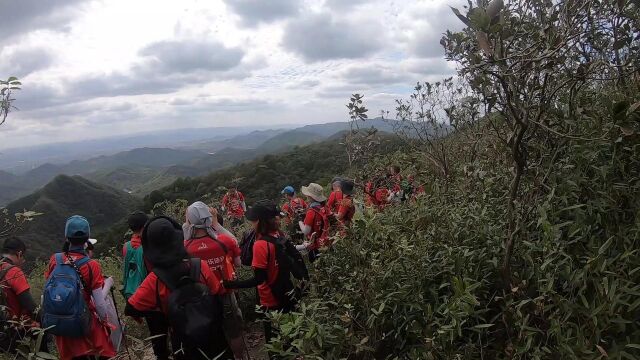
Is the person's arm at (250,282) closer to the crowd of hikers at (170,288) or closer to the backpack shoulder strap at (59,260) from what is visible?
the crowd of hikers at (170,288)

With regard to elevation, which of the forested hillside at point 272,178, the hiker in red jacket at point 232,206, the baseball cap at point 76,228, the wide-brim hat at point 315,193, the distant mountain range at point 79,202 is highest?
the baseball cap at point 76,228

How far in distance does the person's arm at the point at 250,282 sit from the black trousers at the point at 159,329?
0.55m

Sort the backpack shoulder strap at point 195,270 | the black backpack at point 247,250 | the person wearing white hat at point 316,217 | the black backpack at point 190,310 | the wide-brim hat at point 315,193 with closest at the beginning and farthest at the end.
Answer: the black backpack at point 190,310
the backpack shoulder strap at point 195,270
the black backpack at point 247,250
the person wearing white hat at point 316,217
the wide-brim hat at point 315,193

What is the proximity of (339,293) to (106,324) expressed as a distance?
6.70 feet

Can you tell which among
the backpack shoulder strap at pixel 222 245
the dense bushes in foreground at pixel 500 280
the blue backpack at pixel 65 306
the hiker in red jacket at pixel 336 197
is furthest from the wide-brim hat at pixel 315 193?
the blue backpack at pixel 65 306

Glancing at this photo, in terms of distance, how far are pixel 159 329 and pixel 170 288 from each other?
0.71 m

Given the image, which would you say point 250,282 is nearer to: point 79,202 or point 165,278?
point 165,278

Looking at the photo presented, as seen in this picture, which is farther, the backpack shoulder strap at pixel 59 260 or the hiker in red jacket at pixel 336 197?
the hiker in red jacket at pixel 336 197

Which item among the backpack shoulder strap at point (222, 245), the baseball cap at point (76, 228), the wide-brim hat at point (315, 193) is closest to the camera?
the baseball cap at point (76, 228)

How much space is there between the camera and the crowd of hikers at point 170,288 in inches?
116

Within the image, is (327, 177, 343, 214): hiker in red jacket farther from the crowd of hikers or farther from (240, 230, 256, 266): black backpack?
(240, 230, 256, 266): black backpack

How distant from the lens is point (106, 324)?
361cm

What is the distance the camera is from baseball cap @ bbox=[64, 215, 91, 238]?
11.8 ft

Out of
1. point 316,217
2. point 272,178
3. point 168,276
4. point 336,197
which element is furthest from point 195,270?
point 272,178
